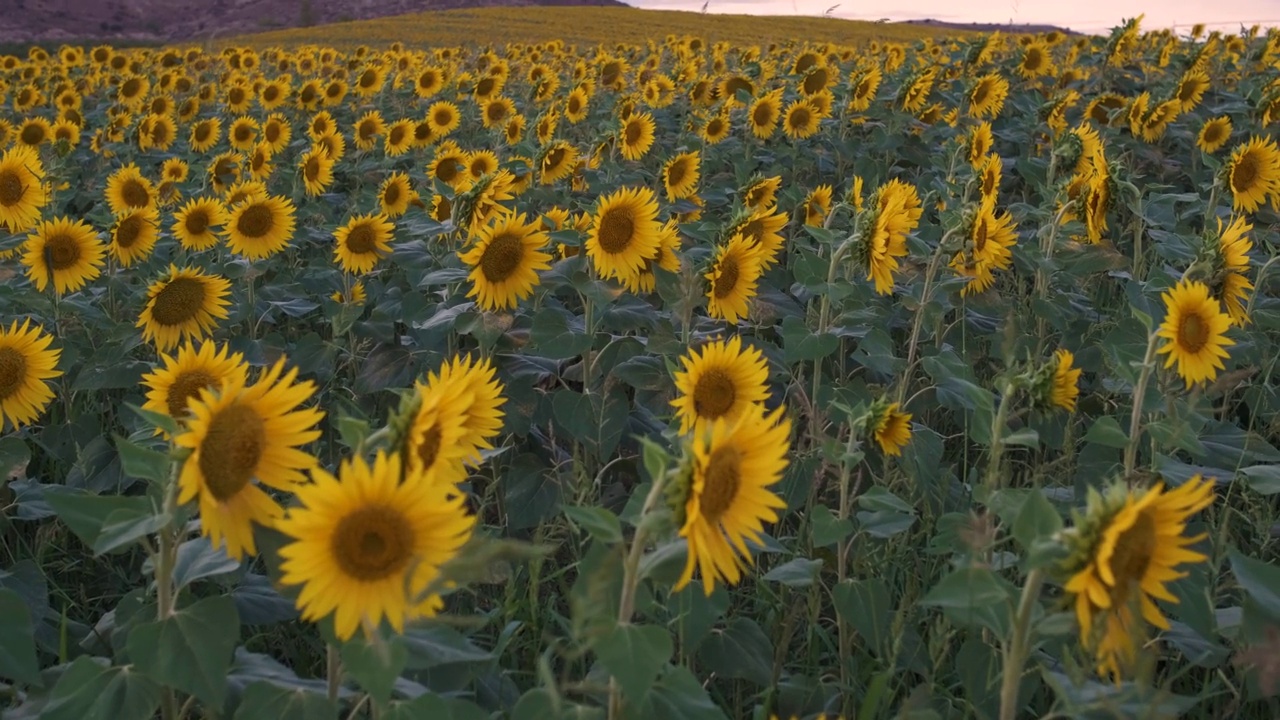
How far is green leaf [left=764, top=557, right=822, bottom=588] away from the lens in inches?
88.3

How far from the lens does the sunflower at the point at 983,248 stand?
3.54 meters

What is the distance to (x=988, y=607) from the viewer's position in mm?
1726

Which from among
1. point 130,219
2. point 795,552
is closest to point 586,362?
point 795,552

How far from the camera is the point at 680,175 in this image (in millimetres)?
5035

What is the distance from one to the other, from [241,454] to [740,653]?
1157mm

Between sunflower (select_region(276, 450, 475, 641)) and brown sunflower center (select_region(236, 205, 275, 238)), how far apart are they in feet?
11.4

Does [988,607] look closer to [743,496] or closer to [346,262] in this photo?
[743,496]

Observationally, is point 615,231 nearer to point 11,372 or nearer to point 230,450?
point 11,372

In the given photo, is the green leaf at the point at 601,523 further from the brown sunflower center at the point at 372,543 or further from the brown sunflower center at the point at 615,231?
the brown sunflower center at the point at 615,231

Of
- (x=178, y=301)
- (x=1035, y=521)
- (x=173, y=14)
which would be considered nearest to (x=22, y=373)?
(x=178, y=301)

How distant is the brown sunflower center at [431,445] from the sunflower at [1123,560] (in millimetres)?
979

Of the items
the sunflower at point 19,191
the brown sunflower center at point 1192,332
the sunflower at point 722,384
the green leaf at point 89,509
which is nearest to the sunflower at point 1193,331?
the brown sunflower center at point 1192,332

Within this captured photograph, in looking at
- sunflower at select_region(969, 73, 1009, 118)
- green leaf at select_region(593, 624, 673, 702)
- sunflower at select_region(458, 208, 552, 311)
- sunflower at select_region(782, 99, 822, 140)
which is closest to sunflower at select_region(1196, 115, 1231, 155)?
sunflower at select_region(969, 73, 1009, 118)

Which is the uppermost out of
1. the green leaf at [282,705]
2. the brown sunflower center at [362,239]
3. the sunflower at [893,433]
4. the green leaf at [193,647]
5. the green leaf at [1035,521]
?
the green leaf at [1035,521]
